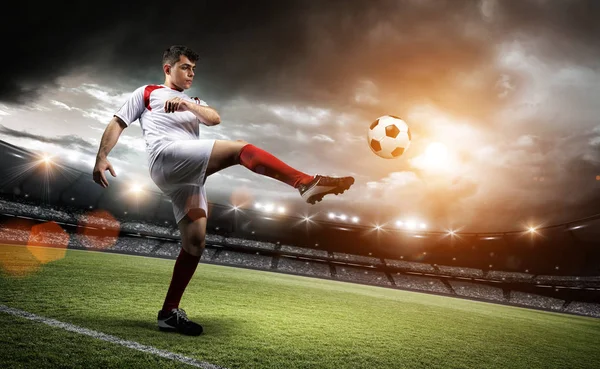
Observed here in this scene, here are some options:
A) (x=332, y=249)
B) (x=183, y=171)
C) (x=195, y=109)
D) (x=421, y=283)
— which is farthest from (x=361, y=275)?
(x=195, y=109)

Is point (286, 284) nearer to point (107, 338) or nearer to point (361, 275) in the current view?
point (107, 338)

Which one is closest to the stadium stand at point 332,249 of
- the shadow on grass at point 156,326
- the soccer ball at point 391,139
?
the soccer ball at point 391,139

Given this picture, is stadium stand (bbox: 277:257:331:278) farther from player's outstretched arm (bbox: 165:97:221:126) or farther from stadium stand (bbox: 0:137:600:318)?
player's outstretched arm (bbox: 165:97:221:126)

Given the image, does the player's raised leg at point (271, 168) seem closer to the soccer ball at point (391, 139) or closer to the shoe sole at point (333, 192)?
the shoe sole at point (333, 192)

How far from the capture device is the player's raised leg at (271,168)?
2352mm

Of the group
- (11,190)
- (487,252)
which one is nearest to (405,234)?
(487,252)

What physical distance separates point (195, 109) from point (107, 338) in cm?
162

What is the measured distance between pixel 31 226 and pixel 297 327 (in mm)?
27272

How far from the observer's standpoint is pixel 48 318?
2.37 metres

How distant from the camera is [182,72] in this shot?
2.74 metres

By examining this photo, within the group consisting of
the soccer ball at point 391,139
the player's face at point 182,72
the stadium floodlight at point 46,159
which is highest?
the stadium floodlight at point 46,159

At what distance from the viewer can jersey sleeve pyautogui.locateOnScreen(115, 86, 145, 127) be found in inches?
104

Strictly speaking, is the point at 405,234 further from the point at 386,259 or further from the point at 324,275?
the point at 324,275

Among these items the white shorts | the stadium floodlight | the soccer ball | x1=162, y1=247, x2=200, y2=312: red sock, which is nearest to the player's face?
the white shorts
